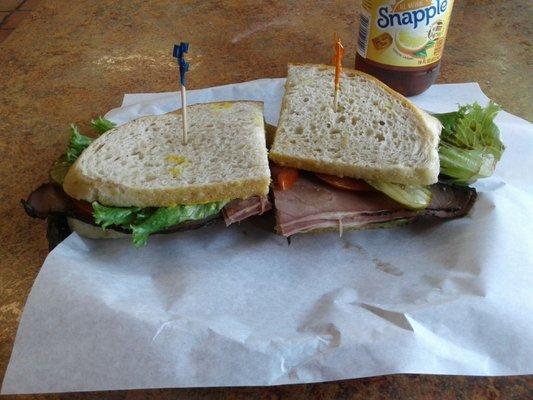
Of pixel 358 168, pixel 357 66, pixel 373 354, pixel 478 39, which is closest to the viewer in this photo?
pixel 373 354

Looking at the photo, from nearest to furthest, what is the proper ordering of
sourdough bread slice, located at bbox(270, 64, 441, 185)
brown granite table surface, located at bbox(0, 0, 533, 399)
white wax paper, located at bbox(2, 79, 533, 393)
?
white wax paper, located at bbox(2, 79, 533, 393) → sourdough bread slice, located at bbox(270, 64, 441, 185) → brown granite table surface, located at bbox(0, 0, 533, 399)

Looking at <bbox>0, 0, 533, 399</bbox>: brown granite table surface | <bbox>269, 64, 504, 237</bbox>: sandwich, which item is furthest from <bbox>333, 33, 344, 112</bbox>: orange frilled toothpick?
<bbox>0, 0, 533, 399</bbox>: brown granite table surface

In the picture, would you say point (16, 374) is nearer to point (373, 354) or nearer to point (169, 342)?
point (169, 342)

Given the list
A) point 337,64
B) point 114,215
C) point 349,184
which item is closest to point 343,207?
point 349,184

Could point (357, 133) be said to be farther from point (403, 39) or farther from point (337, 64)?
point (403, 39)

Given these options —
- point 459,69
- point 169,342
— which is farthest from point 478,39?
point 169,342

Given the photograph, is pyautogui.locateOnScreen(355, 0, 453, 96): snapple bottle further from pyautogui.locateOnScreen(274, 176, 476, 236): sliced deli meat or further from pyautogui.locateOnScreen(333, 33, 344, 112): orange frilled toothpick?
pyautogui.locateOnScreen(274, 176, 476, 236): sliced deli meat

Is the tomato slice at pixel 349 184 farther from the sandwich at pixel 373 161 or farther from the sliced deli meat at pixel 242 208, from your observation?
the sliced deli meat at pixel 242 208
